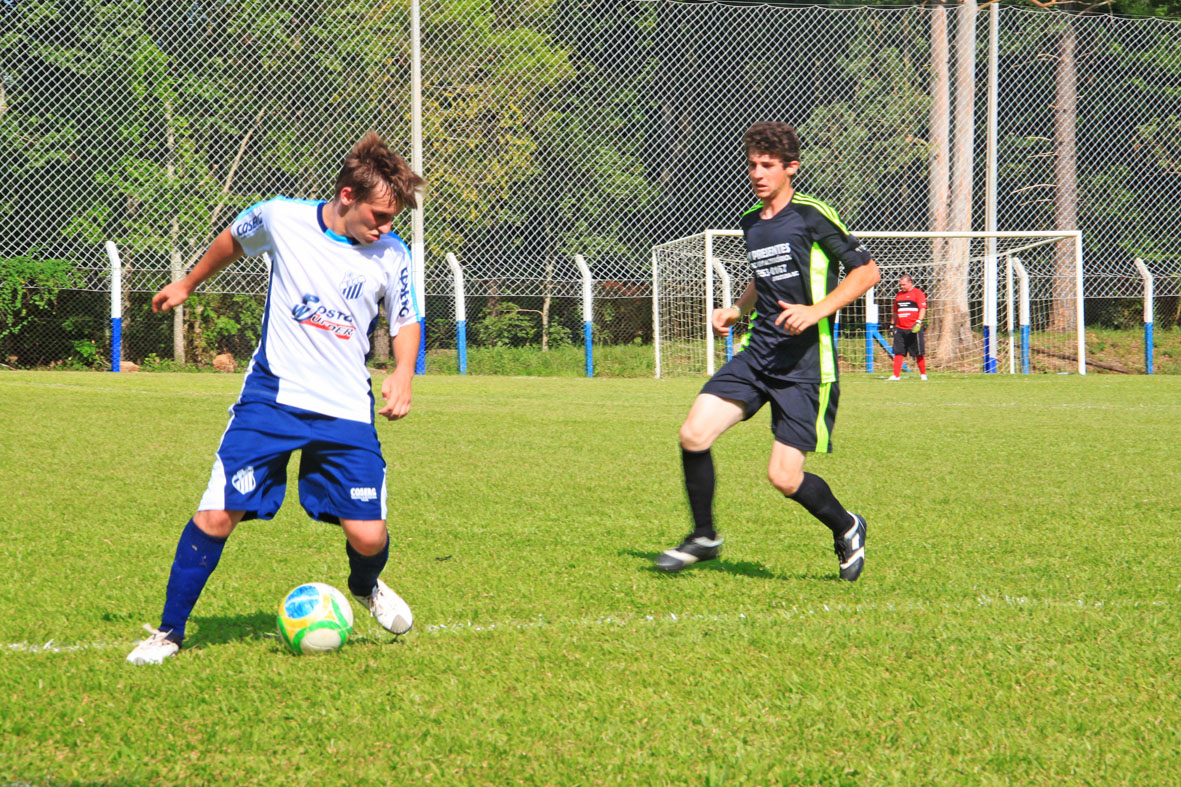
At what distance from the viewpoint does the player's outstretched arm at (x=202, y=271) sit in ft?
12.1

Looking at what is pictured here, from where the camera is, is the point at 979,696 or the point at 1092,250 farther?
the point at 1092,250

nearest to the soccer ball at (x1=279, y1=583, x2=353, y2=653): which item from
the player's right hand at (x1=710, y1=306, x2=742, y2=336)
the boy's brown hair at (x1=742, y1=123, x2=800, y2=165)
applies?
the player's right hand at (x1=710, y1=306, x2=742, y2=336)

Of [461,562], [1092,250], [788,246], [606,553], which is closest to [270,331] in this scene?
[461,562]

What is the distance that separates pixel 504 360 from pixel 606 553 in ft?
61.2

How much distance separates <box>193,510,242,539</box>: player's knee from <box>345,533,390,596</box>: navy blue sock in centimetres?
38

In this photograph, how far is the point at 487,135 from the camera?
20219mm

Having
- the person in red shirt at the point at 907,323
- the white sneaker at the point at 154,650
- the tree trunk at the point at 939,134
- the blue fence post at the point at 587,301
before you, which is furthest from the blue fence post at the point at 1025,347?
the white sneaker at the point at 154,650

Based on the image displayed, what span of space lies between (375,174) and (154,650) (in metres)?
1.59

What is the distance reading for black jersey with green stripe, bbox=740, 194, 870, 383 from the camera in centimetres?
489

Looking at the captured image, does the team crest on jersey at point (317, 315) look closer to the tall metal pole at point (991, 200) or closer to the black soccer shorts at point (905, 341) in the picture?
the black soccer shorts at point (905, 341)

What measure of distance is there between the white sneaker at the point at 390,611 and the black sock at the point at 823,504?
6.05ft

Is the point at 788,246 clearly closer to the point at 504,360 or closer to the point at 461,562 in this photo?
the point at 461,562

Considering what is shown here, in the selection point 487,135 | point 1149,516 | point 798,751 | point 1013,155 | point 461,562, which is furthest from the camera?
point 1013,155

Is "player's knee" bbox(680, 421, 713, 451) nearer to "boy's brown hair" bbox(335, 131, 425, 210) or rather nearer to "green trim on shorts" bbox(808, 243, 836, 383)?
"green trim on shorts" bbox(808, 243, 836, 383)
